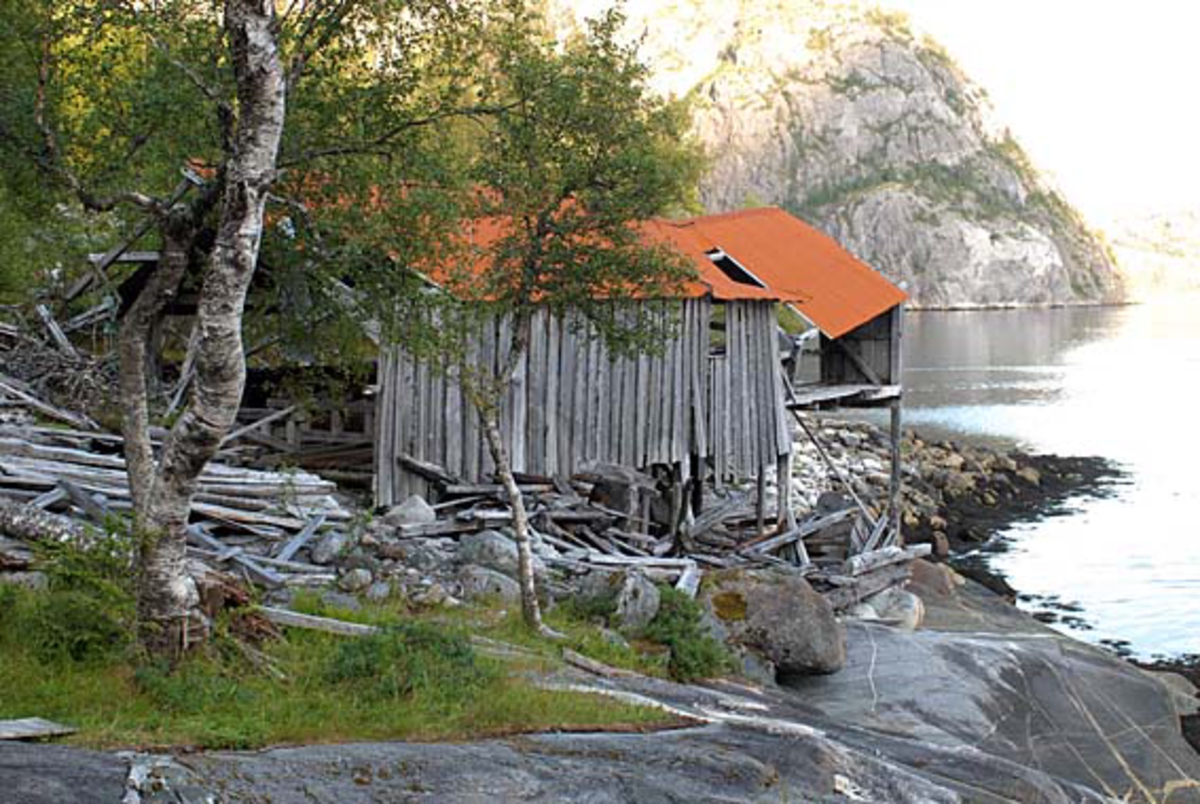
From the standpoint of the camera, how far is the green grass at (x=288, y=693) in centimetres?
888

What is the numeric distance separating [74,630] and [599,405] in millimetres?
11960

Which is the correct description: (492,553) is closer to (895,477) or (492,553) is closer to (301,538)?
(301,538)

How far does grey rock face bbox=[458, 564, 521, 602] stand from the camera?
15.2 meters

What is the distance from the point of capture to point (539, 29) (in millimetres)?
13242

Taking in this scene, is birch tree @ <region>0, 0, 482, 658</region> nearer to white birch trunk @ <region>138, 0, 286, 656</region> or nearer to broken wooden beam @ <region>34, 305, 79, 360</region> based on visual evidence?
white birch trunk @ <region>138, 0, 286, 656</region>

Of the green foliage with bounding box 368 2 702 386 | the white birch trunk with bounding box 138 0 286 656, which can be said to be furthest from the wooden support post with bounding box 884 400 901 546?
the white birch trunk with bounding box 138 0 286 656

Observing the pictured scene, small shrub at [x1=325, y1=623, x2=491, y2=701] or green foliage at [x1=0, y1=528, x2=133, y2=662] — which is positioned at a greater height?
green foliage at [x1=0, y1=528, x2=133, y2=662]

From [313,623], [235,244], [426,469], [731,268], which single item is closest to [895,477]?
[731,268]

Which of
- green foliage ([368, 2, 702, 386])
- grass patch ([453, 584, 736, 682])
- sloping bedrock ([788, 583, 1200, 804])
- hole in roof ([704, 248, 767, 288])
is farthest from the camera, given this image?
hole in roof ([704, 248, 767, 288])

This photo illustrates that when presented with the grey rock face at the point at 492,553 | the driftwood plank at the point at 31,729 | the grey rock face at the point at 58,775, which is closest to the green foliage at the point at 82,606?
the driftwood plank at the point at 31,729

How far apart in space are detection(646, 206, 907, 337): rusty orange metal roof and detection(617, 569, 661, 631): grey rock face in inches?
309

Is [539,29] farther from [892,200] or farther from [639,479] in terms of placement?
[892,200]

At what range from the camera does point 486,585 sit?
15391 mm

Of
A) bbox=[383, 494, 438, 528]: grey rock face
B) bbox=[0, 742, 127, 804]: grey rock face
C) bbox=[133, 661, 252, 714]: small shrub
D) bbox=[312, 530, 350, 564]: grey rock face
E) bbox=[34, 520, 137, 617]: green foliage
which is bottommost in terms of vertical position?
bbox=[133, 661, 252, 714]: small shrub
